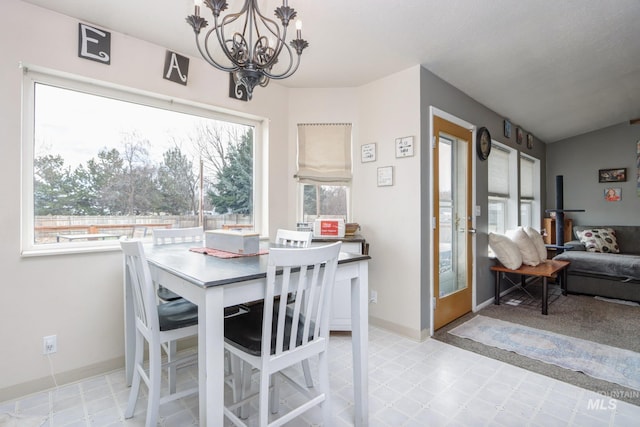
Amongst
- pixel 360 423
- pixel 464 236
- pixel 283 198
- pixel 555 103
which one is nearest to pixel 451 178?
pixel 464 236

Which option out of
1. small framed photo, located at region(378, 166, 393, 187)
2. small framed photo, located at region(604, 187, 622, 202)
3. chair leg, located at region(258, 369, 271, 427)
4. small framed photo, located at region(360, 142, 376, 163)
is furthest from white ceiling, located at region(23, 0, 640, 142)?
small framed photo, located at region(604, 187, 622, 202)

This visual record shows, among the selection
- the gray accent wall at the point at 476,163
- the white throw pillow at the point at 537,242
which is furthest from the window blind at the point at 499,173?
the white throw pillow at the point at 537,242

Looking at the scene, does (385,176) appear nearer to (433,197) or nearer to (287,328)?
(433,197)

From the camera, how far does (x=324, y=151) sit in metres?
3.14

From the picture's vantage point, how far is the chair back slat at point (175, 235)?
7.31 feet

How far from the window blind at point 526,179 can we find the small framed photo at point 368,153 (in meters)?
3.37

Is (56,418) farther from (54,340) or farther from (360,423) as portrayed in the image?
(360,423)

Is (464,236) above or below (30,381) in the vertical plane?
above

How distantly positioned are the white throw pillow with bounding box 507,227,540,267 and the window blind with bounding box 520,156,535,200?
1569 millimetres

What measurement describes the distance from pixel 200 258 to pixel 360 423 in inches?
46.1

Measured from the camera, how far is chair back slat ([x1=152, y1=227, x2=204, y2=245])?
2229 millimetres

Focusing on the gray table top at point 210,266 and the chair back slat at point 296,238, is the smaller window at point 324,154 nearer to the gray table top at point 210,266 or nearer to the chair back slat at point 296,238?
the chair back slat at point 296,238

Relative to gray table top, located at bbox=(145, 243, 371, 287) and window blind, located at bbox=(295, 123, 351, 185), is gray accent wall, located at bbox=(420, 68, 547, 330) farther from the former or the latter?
gray table top, located at bbox=(145, 243, 371, 287)

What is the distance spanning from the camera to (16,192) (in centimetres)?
183
